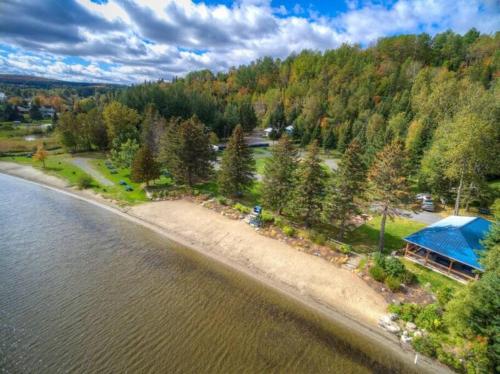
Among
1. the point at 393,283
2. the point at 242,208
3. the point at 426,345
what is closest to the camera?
the point at 426,345

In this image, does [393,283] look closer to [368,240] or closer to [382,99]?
[368,240]

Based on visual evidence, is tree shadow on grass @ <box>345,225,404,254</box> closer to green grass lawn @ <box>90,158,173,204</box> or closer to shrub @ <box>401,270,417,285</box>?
shrub @ <box>401,270,417,285</box>

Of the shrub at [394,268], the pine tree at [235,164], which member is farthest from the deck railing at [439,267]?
the pine tree at [235,164]

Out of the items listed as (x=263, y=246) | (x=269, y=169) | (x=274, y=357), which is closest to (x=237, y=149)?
(x=269, y=169)

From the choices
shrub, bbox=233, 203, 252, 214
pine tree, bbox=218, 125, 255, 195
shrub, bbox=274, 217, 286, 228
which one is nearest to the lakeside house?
shrub, bbox=274, 217, 286, 228

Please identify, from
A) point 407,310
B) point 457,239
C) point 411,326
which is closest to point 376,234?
point 457,239

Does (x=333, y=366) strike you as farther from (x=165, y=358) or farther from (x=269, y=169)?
(x=269, y=169)

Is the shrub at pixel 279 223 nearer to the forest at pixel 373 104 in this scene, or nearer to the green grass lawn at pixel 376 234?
the green grass lawn at pixel 376 234
